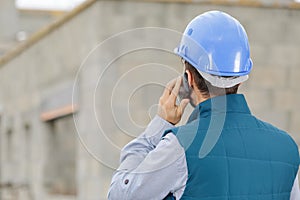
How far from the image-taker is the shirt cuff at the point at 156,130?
9.27 feet

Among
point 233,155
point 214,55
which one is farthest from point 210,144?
point 214,55

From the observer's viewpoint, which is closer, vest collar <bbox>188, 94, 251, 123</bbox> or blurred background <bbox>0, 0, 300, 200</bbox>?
vest collar <bbox>188, 94, 251, 123</bbox>

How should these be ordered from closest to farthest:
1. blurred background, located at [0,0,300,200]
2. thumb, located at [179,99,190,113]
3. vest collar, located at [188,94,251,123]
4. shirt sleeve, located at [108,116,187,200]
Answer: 1. shirt sleeve, located at [108,116,187,200]
2. vest collar, located at [188,94,251,123]
3. thumb, located at [179,99,190,113]
4. blurred background, located at [0,0,300,200]

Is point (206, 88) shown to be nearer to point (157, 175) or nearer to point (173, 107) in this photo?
point (173, 107)

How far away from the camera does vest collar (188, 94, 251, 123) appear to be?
2777 millimetres

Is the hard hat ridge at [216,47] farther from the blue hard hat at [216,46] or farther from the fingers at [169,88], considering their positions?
the fingers at [169,88]

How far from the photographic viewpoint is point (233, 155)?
2.77 metres

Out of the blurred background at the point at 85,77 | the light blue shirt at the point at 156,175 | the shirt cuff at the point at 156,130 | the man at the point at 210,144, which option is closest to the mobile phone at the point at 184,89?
the man at the point at 210,144

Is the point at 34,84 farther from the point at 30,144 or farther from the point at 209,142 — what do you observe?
the point at 209,142

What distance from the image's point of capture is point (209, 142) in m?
2.73

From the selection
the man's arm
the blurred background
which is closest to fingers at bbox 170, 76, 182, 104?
the man's arm

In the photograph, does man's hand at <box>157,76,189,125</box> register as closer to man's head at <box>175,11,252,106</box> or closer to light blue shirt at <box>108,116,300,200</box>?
man's head at <box>175,11,252,106</box>

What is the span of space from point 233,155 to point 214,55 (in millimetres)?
357

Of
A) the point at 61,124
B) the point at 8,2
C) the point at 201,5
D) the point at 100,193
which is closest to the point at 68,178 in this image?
the point at 61,124
